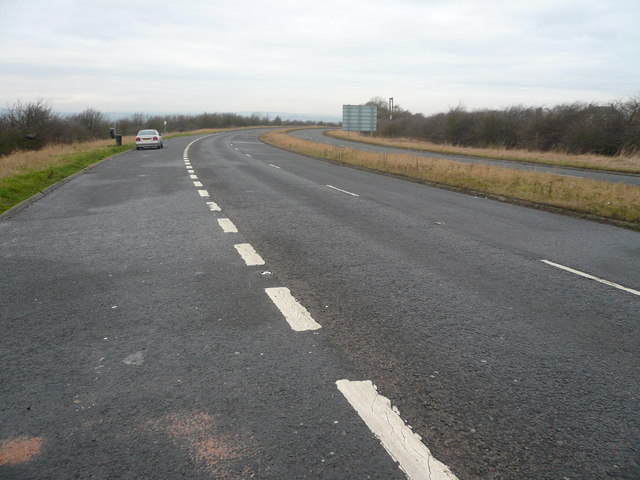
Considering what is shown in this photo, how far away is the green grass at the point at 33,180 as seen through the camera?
1174 cm

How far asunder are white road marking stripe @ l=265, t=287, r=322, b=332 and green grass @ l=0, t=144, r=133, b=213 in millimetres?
8138

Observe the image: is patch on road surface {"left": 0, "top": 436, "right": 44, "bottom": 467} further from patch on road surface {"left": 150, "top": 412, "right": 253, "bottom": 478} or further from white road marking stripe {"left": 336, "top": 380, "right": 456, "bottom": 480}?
white road marking stripe {"left": 336, "top": 380, "right": 456, "bottom": 480}

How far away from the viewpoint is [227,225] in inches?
340

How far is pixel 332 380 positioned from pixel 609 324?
2.97 meters

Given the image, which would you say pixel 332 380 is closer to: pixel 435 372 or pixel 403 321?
pixel 435 372

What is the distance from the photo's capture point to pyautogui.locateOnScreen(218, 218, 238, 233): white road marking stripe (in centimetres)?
822

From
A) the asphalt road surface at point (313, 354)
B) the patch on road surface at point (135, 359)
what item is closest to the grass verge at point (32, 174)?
the asphalt road surface at point (313, 354)

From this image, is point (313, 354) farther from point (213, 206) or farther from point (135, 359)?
point (213, 206)

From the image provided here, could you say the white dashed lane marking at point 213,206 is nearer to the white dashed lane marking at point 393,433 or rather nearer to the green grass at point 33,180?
the green grass at point 33,180

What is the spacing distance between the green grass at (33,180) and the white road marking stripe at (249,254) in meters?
6.41

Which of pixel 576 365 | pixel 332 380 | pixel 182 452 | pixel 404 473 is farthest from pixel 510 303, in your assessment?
pixel 182 452

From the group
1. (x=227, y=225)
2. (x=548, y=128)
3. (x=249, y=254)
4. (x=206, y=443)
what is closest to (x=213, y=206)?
(x=227, y=225)

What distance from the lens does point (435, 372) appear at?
3.56 metres

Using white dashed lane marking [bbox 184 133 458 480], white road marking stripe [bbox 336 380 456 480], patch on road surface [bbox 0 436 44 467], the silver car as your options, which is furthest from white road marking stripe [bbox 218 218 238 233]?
the silver car
